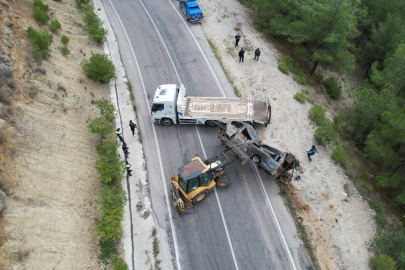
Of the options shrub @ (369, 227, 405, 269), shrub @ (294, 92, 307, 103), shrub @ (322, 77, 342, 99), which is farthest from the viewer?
shrub @ (322, 77, 342, 99)

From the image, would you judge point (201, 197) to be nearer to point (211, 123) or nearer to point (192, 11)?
point (211, 123)

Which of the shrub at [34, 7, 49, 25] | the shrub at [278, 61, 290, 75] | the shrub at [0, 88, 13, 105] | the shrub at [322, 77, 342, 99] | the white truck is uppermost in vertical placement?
the shrub at [34, 7, 49, 25]

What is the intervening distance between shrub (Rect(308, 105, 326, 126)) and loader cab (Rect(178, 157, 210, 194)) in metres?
9.38

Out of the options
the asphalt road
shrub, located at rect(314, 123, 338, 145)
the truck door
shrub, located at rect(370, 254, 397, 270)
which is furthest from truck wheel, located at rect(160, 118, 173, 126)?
shrub, located at rect(370, 254, 397, 270)

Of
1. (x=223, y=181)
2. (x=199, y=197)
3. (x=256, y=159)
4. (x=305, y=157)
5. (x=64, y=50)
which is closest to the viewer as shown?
(x=199, y=197)

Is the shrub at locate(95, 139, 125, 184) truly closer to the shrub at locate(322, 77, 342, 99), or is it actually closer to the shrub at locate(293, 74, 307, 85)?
the shrub at locate(293, 74, 307, 85)

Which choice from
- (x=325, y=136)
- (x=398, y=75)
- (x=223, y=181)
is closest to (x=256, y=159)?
(x=223, y=181)

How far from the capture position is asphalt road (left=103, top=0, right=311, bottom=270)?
1266cm

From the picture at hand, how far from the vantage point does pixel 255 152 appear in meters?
14.8

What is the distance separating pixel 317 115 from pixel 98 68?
627 inches

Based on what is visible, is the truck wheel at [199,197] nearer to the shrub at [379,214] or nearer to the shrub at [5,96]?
the shrub at [379,214]

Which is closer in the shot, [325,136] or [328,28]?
[325,136]

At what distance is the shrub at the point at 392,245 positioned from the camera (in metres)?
12.2

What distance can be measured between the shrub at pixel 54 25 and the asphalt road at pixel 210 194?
5014mm
